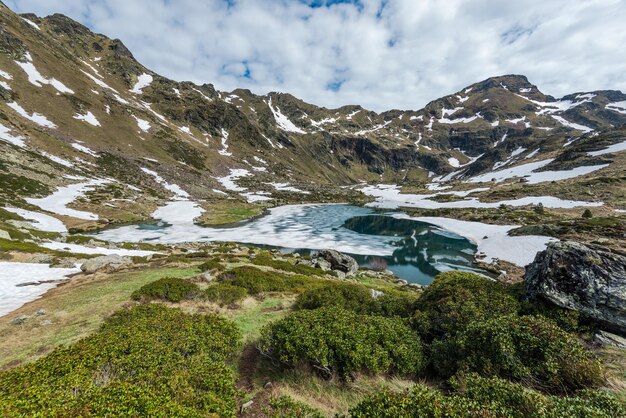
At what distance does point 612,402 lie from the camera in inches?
241

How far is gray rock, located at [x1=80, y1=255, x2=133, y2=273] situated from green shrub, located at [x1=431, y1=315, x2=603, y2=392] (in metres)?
27.1

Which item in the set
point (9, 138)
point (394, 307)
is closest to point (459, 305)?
point (394, 307)

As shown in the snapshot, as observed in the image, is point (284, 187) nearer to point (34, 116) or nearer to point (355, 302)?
point (34, 116)

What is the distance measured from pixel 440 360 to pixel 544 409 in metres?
4.63

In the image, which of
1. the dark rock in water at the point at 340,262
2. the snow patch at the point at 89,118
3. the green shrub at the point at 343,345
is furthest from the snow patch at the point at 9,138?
the green shrub at the point at 343,345

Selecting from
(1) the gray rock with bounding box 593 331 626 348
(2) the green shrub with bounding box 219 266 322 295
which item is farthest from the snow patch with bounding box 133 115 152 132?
(1) the gray rock with bounding box 593 331 626 348

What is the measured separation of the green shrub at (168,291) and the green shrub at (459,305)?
1427 centimetres

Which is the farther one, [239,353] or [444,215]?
[444,215]

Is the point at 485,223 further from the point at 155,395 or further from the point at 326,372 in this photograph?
the point at 155,395

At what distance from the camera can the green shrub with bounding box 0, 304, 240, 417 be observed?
584 cm

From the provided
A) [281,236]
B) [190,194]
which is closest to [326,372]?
[281,236]

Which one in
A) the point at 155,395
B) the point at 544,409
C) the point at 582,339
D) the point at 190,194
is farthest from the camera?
the point at 190,194

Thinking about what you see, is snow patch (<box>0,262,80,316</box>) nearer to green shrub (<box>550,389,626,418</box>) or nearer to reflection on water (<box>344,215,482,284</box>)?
green shrub (<box>550,389,626,418</box>)

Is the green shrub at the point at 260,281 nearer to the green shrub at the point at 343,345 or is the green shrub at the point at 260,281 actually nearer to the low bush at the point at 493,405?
the green shrub at the point at 343,345
